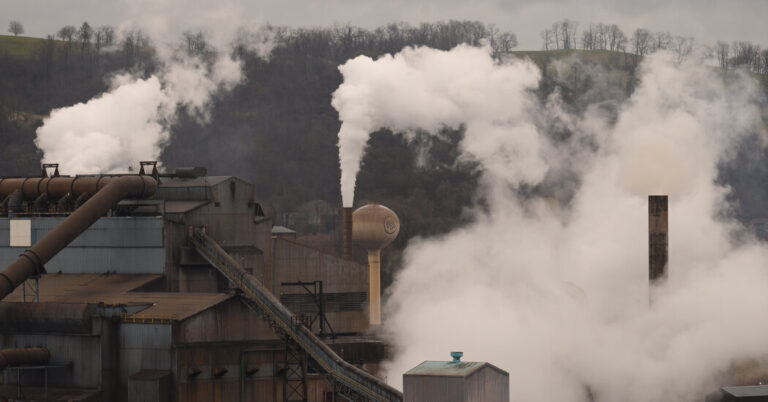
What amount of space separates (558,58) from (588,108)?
2107 inches

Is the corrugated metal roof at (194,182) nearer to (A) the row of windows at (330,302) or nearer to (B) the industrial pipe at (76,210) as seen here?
→ (B) the industrial pipe at (76,210)

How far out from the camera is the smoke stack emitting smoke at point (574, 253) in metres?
52.4

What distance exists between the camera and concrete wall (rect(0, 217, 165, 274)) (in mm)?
45156

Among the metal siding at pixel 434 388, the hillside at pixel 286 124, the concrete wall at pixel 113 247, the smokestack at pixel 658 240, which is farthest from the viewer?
the hillside at pixel 286 124

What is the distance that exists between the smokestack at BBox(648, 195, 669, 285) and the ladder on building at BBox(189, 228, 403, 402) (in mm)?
26385

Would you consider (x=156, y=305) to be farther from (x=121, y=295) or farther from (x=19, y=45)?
(x=19, y=45)

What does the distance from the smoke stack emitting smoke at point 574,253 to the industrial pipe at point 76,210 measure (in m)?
15.4

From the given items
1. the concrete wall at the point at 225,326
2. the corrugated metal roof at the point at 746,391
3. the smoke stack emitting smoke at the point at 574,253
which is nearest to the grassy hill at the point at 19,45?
the smoke stack emitting smoke at the point at 574,253

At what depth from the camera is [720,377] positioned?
53.1 meters

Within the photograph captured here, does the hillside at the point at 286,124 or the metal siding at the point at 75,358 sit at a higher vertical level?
the hillside at the point at 286,124

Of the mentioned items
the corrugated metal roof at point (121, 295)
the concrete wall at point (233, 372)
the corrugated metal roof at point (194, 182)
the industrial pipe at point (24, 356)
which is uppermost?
the corrugated metal roof at point (194, 182)

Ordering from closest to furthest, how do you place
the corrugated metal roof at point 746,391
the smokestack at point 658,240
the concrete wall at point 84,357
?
the concrete wall at point 84,357 → the corrugated metal roof at point 746,391 → the smokestack at point 658,240

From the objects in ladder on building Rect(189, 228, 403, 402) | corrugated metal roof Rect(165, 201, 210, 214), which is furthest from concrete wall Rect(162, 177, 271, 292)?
ladder on building Rect(189, 228, 403, 402)

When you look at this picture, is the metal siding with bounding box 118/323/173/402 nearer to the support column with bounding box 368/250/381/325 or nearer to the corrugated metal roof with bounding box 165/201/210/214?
the corrugated metal roof with bounding box 165/201/210/214
